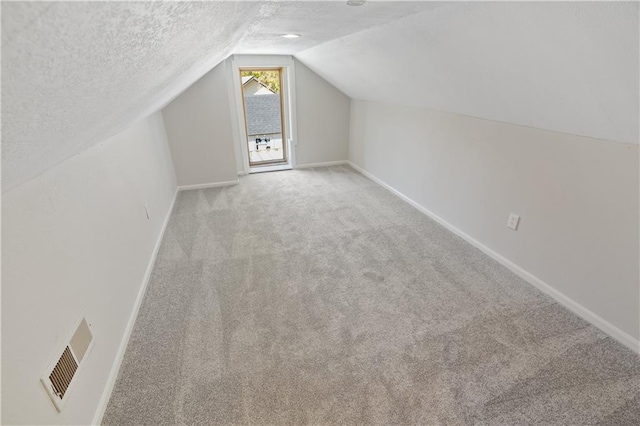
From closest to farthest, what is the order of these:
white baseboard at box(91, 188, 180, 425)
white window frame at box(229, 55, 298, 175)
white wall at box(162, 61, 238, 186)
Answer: white baseboard at box(91, 188, 180, 425) < white wall at box(162, 61, 238, 186) < white window frame at box(229, 55, 298, 175)

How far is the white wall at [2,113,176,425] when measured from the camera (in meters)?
0.93

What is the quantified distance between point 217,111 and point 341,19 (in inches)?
96.0

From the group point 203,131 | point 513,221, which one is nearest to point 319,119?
point 203,131

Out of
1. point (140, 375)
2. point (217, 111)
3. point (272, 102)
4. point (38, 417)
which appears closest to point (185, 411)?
point (140, 375)

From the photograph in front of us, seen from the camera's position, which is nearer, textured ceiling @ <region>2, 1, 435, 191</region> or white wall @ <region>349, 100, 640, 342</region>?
textured ceiling @ <region>2, 1, 435, 191</region>

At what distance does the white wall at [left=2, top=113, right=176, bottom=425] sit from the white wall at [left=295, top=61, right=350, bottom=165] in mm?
2693

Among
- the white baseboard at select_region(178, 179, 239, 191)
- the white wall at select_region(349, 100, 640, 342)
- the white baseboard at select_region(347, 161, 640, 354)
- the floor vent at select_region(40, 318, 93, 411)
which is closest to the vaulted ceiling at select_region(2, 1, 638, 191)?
the white wall at select_region(349, 100, 640, 342)

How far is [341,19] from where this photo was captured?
1.81 m

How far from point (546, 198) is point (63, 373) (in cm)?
268

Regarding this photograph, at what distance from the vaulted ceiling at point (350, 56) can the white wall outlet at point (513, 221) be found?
656 millimetres

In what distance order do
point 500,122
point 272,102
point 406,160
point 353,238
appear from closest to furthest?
point 500,122, point 353,238, point 406,160, point 272,102

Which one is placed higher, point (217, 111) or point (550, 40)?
point (550, 40)

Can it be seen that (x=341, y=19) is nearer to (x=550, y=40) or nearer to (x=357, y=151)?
(x=550, y=40)

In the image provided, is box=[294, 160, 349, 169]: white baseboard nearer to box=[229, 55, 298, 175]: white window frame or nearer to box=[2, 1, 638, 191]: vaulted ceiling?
box=[229, 55, 298, 175]: white window frame
